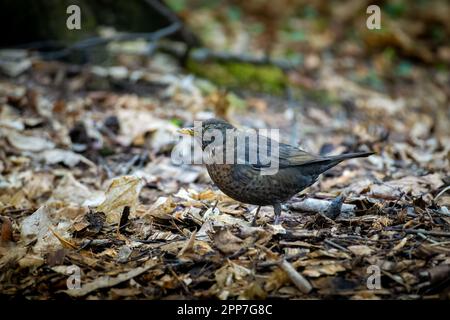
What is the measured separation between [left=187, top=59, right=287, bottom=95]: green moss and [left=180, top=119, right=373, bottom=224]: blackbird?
4.15m

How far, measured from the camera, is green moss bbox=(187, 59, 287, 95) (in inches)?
342

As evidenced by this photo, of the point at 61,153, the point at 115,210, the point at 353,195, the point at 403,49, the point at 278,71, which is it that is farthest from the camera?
the point at 403,49

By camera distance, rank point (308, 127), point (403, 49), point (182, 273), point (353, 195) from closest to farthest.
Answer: point (182, 273) < point (353, 195) < point (308, 127) < point (403, 49)

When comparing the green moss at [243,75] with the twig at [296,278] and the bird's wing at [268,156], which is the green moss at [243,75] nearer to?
the bird's wing at [268,156]

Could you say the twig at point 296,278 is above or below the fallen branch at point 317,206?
below

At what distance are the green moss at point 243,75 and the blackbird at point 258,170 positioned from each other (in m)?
4.15

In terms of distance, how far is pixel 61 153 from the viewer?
5.86 metres

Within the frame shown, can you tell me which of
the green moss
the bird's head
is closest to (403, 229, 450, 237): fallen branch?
the bird's head

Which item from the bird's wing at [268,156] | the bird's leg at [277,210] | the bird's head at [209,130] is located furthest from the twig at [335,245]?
the bird's head at [209,130]

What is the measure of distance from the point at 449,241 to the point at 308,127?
→ 4135 mm

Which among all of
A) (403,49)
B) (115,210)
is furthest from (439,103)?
(115,210)

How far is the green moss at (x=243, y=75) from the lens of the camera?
28.5 feet
